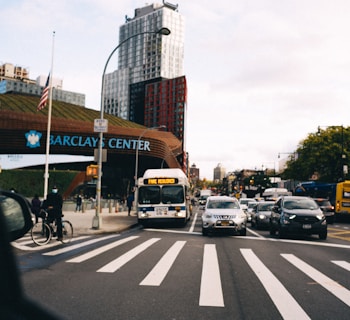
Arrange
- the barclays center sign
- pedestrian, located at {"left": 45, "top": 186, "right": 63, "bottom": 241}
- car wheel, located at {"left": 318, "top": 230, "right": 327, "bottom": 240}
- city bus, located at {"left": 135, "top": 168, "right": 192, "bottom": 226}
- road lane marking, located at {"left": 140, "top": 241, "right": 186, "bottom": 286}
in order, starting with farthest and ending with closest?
the barclays center sign, city bus, located at {"left": 135, "top": 168, "right": 192, "bottom": 226}, car wheel, located at {"left": 318, "top": 230, "right": 327, "bottom": 240}, pedestrian, located at {"left": 45, "top": 186, "right": 63, "bottom": 241}, road lane marking, located at {"left": 140, "top": 241, "right": 186, "bottom": 286}

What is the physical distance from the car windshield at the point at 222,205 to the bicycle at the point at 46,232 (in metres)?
6.93

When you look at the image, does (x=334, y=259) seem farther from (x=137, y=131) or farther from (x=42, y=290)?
(x=137, y=131)

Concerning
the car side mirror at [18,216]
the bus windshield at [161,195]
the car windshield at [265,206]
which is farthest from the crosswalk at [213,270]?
the car windshield at [265,206]

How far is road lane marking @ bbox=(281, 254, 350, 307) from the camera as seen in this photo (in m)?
6.97

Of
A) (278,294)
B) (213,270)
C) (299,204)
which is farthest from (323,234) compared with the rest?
(278,294)

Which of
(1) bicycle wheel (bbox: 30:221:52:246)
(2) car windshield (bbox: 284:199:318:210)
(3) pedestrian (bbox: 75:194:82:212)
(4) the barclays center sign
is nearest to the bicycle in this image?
(1) bicycle wheel (bbox: 30:221:52:246)

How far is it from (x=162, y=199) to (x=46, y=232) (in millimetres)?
9641

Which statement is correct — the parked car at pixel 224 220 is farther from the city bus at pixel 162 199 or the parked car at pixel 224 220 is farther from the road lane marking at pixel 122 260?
the city bus at pixel 162 199

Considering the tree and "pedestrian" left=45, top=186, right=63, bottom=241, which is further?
the tree

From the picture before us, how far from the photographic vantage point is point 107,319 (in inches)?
210

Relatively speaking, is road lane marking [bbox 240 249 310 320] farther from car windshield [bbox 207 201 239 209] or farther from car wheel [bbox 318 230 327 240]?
car windshield [bbox 207 201 239 209]

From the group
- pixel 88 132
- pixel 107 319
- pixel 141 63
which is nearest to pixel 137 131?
pixel 88 132

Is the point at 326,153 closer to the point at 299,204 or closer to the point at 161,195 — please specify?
the point at 161,195

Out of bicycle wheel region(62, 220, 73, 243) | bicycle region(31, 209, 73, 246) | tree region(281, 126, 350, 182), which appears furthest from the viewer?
tree region(281, 126, 350, 182)
